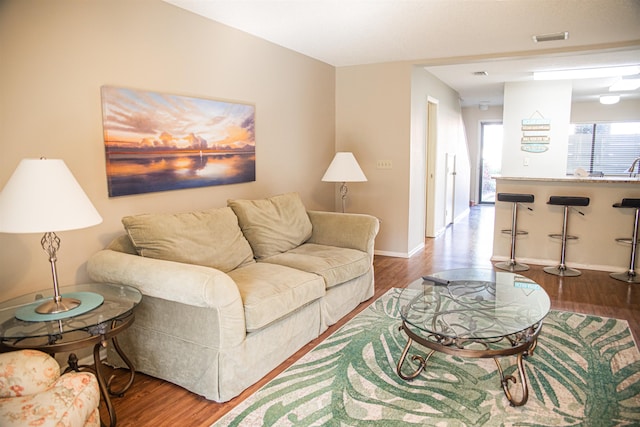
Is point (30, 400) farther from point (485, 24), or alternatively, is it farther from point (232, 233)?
point (485, 24)

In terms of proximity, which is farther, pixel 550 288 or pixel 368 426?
pixel 550 288

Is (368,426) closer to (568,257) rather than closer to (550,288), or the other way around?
(550,288)

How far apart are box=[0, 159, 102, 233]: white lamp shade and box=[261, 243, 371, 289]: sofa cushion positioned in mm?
1604

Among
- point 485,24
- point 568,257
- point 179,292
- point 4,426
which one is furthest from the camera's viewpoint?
point 568,257

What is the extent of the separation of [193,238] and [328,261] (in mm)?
1068

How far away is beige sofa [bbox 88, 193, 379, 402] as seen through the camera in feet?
7.75

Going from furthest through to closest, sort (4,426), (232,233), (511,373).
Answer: (232,233)
(511,373)
(4,426)

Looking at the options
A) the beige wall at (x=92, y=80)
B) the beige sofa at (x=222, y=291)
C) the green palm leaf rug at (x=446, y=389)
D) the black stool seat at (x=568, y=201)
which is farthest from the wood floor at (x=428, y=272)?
the beige wall at (x=92, y=80)

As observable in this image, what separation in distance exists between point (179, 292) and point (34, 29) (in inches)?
65.5

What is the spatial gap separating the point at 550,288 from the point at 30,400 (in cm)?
428

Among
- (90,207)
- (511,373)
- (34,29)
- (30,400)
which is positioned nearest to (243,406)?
(30,400)

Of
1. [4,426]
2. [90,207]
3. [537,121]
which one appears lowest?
[4,426]

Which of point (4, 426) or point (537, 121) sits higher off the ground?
point (537, 121)

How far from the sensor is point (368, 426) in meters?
2.15
